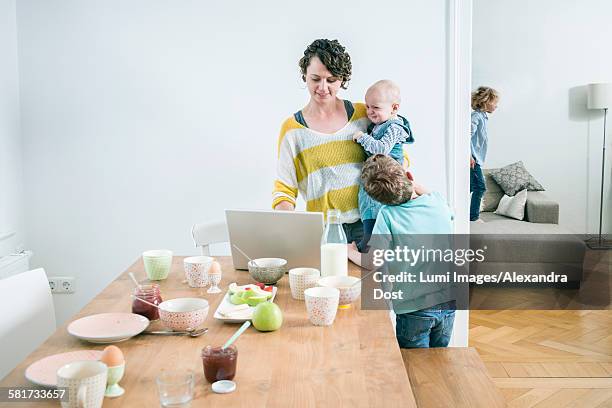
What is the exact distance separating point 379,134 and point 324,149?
22 centimetres

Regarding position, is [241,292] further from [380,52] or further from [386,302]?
[380,52]

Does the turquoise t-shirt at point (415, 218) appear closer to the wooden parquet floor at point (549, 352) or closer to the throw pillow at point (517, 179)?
the throw pillow at point (517, 179)

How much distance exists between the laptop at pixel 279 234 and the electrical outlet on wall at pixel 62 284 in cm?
185

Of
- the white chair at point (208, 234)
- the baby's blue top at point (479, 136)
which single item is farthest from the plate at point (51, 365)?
the baby's blue top at point (479, 136)

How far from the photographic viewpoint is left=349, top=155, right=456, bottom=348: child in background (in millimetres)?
2348

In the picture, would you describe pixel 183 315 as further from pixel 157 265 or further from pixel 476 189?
pixel 476 189

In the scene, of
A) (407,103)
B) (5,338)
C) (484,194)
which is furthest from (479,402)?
(407,103)

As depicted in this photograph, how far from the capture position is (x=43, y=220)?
3791 millimetres

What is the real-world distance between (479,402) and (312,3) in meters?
2.39

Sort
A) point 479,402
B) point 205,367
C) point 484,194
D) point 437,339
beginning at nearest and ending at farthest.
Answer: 1. point 205,367
2. point 479,402
3. point 437,339
4. point 484,194

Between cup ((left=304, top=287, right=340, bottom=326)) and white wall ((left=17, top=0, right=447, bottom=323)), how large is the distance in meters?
2.01

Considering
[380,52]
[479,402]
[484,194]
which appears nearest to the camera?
[479,402]

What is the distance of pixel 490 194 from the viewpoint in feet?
11.1

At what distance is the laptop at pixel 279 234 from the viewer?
2211mm
